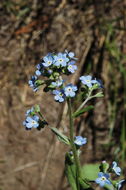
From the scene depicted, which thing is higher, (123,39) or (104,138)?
(123,39)

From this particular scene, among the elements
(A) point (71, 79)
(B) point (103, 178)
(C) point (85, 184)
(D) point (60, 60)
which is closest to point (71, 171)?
(C) point (85, 184)

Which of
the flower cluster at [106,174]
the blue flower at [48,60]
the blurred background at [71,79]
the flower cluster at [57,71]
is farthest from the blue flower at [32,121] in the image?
the blurred background at [71,79]

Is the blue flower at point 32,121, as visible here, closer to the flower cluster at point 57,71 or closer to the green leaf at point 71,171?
the flower cluster at point 57,71

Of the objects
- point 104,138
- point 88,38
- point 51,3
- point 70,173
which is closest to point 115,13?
point 88,38

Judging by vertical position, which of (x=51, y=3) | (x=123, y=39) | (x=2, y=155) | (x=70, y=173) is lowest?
(x=70, y=173)

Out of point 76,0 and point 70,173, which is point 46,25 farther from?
point 70,173

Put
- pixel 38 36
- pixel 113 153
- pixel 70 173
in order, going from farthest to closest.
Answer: pixel 38 36 < pixel 113 153 < pixel 70 173

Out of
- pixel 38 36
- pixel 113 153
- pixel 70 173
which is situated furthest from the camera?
pixel 38 36

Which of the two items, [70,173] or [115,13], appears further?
[115,13]
